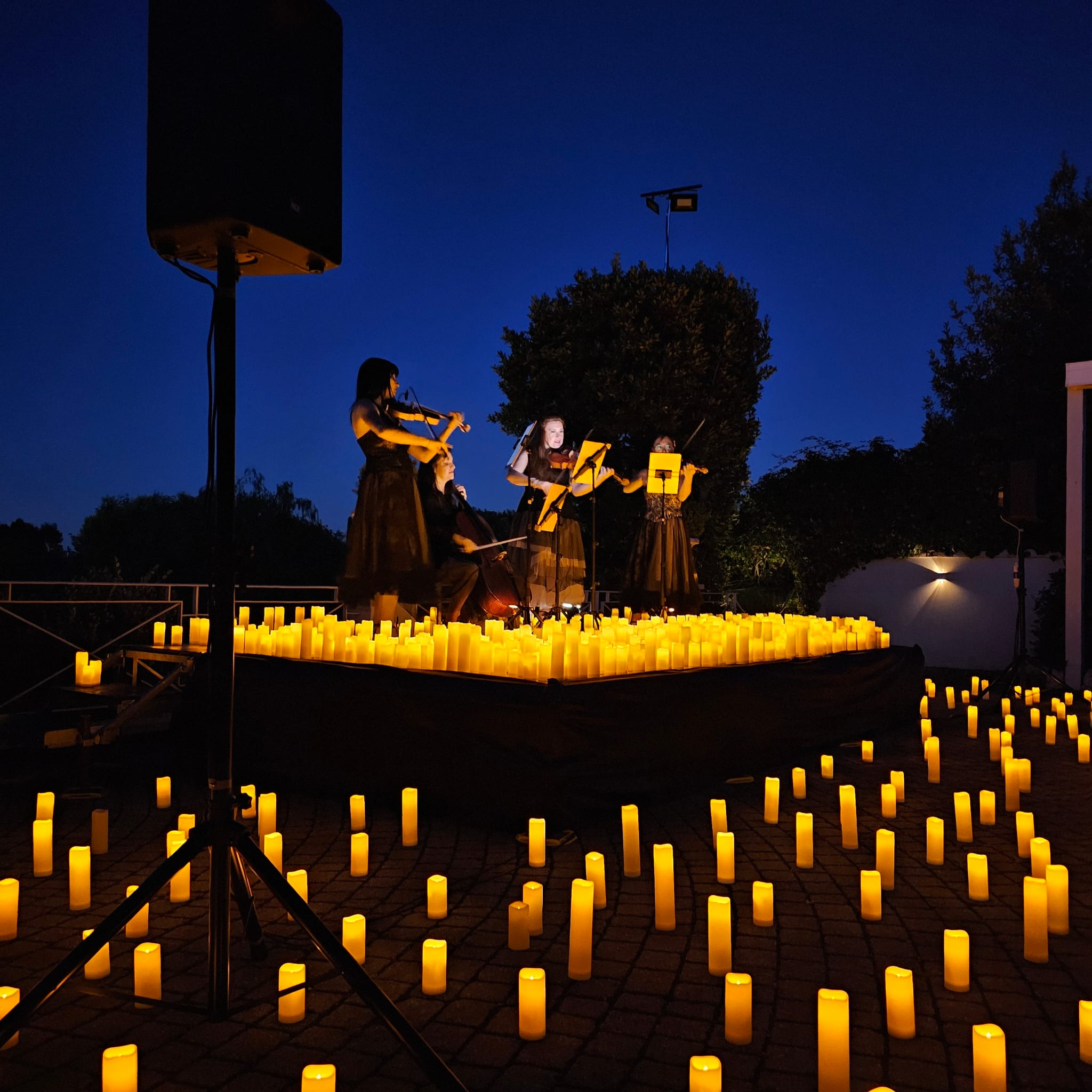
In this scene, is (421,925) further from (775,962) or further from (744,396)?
(744,396)

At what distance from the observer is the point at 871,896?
8.27 feet

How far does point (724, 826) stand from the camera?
3.34 meters

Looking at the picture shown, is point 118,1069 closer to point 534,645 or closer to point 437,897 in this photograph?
point 437,897

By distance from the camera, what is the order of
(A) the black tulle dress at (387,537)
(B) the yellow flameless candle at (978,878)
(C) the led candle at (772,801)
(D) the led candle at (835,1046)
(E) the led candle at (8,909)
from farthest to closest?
(A) the black tulle dress at (387,537)
(C) the led candle at (772,801)
(B) the yellow flameless candle at (978,878)
(E) the led candle at (8,909)
(D) the led candle at (835,1046)

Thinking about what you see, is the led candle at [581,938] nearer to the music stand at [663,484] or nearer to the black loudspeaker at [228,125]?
the black loudspeaker at [228,125]

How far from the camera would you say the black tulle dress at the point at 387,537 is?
4793mm

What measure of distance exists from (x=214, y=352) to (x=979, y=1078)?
7.24 ft

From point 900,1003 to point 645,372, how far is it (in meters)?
13.0

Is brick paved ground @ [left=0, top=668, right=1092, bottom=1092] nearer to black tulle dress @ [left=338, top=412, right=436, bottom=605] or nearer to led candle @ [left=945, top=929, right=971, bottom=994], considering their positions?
led candle @ [left=945, top=929, right=971, bottom=994]

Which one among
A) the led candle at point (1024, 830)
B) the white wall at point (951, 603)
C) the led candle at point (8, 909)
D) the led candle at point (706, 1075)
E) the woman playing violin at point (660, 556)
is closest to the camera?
the led candle at point (706, 1075)

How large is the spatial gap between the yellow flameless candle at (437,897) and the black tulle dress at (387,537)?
2.51 meters

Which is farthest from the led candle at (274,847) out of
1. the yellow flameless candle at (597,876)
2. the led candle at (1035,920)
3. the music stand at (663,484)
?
the music stand at (663,484)

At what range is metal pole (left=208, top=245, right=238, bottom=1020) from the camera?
183 cm

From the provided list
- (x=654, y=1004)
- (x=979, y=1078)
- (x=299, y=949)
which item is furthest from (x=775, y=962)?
(x=299, y=949)
